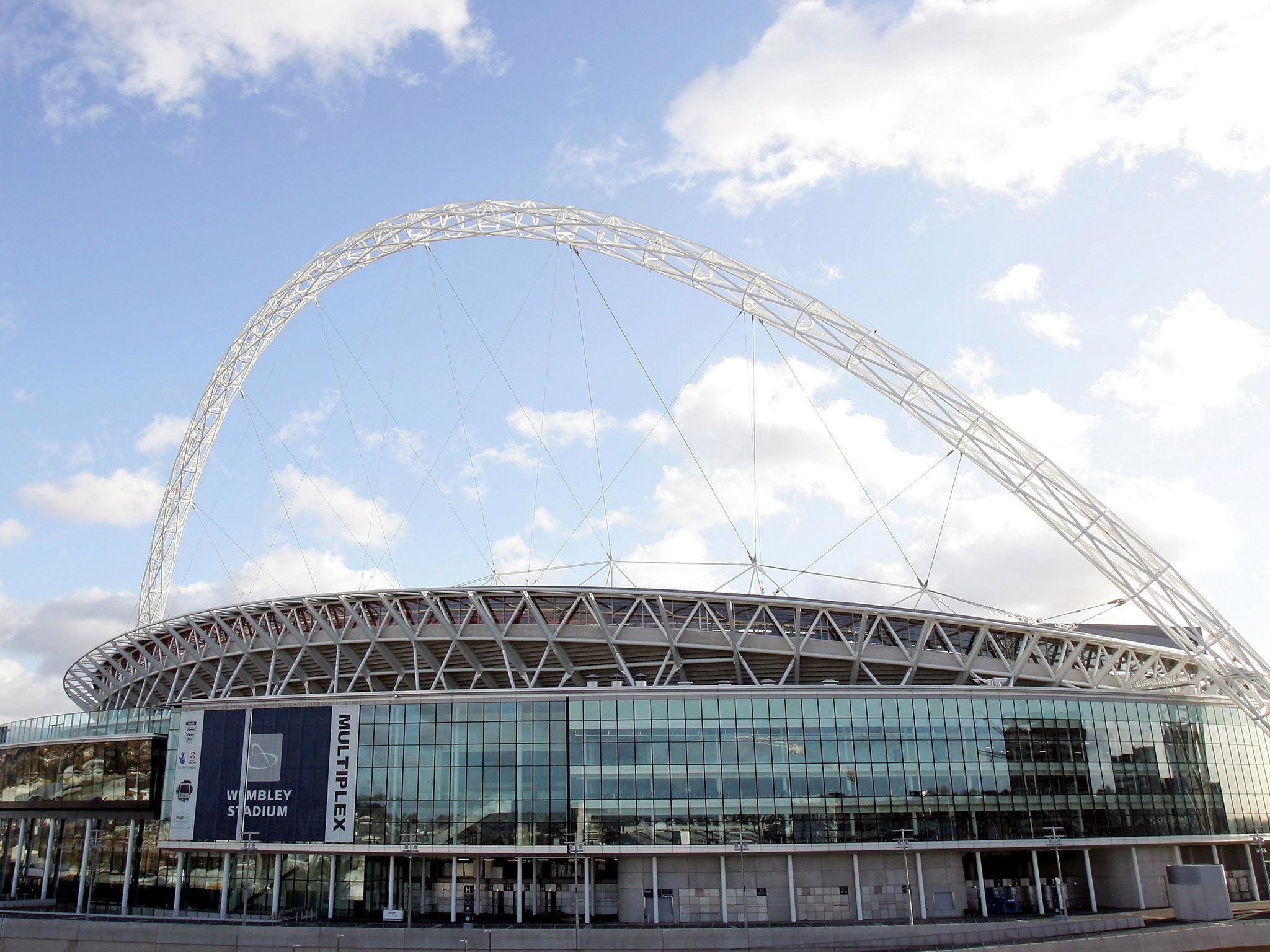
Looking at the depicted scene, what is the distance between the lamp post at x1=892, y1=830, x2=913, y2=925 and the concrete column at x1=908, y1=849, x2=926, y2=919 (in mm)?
239

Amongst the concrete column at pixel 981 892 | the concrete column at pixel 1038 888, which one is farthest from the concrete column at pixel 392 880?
the concrete column at pixel 1038 888

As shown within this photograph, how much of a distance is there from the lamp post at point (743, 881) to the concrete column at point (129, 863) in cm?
3388

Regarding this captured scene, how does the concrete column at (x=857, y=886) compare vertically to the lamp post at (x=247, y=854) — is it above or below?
below

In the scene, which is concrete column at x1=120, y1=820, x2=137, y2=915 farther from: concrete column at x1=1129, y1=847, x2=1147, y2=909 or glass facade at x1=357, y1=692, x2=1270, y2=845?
concrete column at x1=1129, y1=847, x2=1147, y2=909

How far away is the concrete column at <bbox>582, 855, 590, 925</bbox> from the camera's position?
4288 centimetres

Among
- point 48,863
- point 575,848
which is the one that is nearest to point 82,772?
point 48,863

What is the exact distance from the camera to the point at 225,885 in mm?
49062

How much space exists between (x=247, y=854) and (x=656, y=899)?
21.1 meters

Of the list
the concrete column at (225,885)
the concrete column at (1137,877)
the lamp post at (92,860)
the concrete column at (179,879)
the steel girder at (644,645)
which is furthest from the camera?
the lamp post at (92,860)

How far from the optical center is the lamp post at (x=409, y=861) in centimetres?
4553

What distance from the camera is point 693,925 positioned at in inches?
1708

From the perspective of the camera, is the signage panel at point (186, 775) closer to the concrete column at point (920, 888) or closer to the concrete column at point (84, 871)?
the concrete column at point (84, 871)

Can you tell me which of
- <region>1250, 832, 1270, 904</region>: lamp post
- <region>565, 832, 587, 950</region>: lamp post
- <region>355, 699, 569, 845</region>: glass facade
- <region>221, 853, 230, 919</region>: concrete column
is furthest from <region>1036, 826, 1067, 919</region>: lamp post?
<region>221, 853, 230, 919</region>: concrete column

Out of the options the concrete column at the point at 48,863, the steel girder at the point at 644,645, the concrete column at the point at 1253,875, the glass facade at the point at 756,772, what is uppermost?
the steel girder at the point at 644,645
